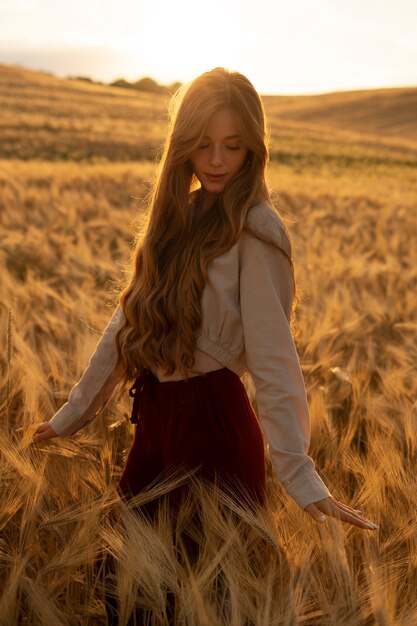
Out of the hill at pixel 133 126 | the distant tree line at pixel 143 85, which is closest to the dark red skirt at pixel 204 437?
the hill at pixel 133 126

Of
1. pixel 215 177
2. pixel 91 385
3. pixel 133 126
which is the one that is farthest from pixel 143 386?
pixel 133 126

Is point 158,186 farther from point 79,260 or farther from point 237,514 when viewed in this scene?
point 79,260

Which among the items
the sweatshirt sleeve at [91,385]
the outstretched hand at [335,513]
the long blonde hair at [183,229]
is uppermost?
the long blonde hair at [183,229]

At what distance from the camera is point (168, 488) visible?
4.90 feet

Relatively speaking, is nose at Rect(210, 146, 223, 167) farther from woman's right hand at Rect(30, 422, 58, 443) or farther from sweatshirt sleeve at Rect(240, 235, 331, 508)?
woman's right hand at Rect(30, 422, 58, 443)

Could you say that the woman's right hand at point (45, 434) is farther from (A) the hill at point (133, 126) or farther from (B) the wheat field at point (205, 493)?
(A) the hill at point (133, 126)

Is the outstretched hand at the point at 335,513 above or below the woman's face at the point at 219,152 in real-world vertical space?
below

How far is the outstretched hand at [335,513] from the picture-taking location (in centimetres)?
140

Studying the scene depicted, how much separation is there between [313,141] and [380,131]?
17.8 m

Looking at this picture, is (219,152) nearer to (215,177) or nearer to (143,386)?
(215,177)

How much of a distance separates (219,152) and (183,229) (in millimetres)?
227

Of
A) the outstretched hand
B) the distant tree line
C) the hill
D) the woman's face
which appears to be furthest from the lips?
the distant tree line

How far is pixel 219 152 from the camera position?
62.4 inches

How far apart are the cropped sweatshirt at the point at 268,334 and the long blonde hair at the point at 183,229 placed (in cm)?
4
